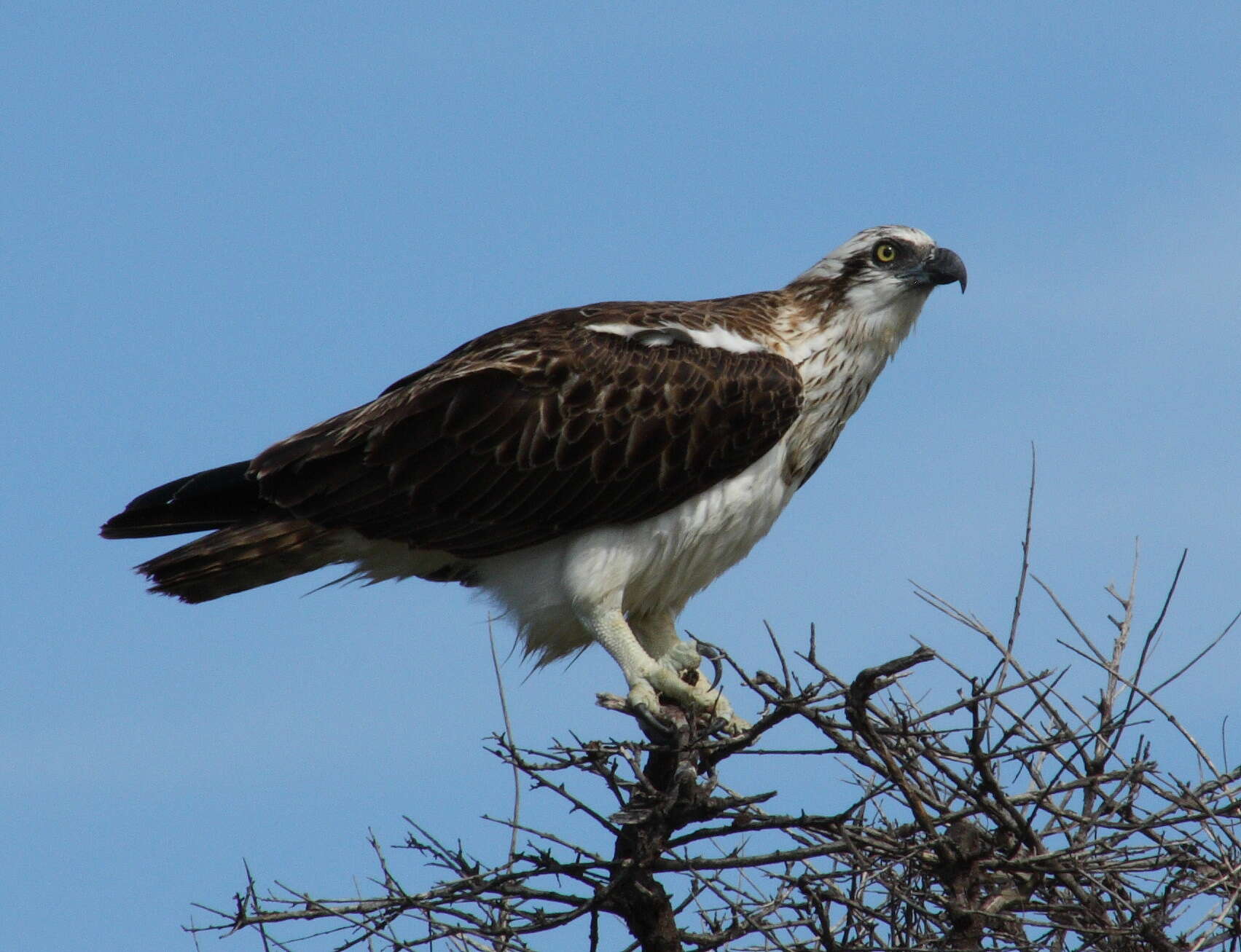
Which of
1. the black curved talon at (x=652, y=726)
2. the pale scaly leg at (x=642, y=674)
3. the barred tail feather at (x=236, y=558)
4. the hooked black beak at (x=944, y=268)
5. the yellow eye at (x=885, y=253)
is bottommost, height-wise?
the black curved talon at (x=652, y=726)

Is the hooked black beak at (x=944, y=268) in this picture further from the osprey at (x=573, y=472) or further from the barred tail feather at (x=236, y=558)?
the barred tail feather at (x=236, y=558)

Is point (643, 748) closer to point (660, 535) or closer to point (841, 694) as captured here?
point (841, 694)

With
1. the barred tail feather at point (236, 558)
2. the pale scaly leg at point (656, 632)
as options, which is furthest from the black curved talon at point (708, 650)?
the barred tail feather at point (236, 558)

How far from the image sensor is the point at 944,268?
694 centimetres

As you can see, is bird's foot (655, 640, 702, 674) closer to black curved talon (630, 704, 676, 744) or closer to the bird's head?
black curved talon (630, 704, 676, 744)

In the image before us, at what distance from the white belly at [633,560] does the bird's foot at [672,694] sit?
0.37 metres

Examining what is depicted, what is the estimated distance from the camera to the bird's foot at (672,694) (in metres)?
5.97

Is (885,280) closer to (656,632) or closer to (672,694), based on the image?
(656,632)

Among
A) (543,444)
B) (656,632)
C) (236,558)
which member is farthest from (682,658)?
(236,558)

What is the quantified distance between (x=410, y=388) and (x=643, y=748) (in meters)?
2.09

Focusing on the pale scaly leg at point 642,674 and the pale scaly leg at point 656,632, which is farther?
the pale scaly leg at point 656,632

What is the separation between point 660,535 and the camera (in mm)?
6465

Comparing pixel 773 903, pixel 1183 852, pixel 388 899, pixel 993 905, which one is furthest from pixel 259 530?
pixel 1183 852

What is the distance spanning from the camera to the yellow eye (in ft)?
23.1
